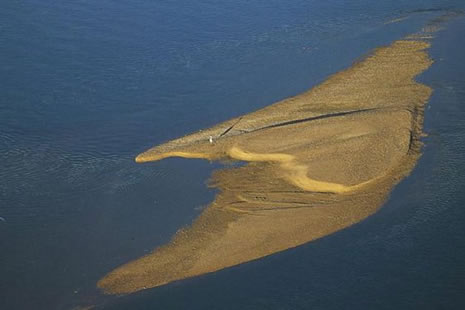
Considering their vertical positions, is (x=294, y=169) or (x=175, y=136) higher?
(x=175, y=136)

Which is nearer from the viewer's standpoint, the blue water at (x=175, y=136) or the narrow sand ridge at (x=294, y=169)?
the blue water at (x=175, y=136)

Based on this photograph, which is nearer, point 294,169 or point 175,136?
point 294,169

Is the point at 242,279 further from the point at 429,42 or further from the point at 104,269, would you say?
the point at 429,42

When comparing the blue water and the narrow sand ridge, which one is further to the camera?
the narrow sand ridge
